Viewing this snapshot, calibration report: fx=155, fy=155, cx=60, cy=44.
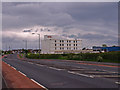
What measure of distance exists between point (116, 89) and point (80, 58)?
32.6 metres

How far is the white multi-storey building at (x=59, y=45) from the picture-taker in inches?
3994

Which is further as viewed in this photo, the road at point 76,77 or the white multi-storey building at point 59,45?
the white multi-storey building at point 59,45

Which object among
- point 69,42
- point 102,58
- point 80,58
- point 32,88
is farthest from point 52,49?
point 32,88

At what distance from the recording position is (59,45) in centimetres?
10369

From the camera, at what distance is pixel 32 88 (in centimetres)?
936

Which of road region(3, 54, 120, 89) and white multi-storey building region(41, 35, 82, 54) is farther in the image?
white multi-storey building region(41, 35, 82, 54)

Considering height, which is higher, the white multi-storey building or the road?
the white multi-storey building

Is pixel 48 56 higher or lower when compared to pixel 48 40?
lower

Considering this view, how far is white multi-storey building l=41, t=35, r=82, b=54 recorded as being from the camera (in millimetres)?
101456

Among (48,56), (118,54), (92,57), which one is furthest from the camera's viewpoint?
(48,56)

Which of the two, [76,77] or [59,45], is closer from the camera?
[76,77]

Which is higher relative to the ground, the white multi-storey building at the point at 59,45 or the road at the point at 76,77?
the white multi-storey building at the point at 59,45

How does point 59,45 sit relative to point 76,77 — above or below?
above

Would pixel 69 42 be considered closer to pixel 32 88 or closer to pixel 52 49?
pixel 52 49
